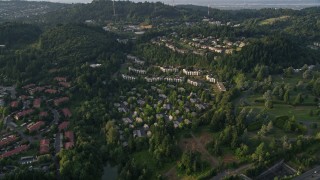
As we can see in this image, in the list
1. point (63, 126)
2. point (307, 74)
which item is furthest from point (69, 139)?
point (307, 74)

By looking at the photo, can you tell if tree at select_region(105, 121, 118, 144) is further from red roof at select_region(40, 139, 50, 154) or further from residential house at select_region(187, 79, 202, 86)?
residential house at select_region(187, 79, 202, 86)

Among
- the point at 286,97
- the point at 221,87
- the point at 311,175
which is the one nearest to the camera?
the point at 311,175

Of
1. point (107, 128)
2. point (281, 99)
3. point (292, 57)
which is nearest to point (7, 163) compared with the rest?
point (107, 128)

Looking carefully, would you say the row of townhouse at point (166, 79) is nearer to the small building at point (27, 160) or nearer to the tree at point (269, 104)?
the tree at point (269, 104)

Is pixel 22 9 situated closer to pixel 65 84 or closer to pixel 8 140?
pixel 65 84

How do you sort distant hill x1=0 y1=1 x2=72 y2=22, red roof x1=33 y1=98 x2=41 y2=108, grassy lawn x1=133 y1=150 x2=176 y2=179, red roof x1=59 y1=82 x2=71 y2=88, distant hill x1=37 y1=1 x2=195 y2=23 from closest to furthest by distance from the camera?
grassy lawn x1=133 y1=150 x2=176 y2=179, red roof x1=33 y1=98 x2=41 y2=108, red roof x1=59 y1=82 x2=71 y2=88, distant hill x1=37 y1=1 x2=195 y2=23, distant hill x1=0 y1=1 x2=72 y2=22

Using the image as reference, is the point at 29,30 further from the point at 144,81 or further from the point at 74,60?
the point at 144,81

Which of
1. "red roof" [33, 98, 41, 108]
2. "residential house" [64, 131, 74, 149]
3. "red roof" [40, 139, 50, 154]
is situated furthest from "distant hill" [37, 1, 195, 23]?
"red roof" [40, 139, 50, 154]

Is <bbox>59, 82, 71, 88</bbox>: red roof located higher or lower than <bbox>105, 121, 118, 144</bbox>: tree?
higher

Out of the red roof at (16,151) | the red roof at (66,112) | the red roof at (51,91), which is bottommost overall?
the red roof at (16,151)

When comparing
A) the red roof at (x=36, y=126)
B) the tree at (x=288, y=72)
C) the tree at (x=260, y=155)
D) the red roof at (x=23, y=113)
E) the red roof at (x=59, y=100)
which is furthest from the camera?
the tree at (x=288, y=72)

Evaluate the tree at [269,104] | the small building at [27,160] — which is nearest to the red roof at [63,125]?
the small building at [27,160]
